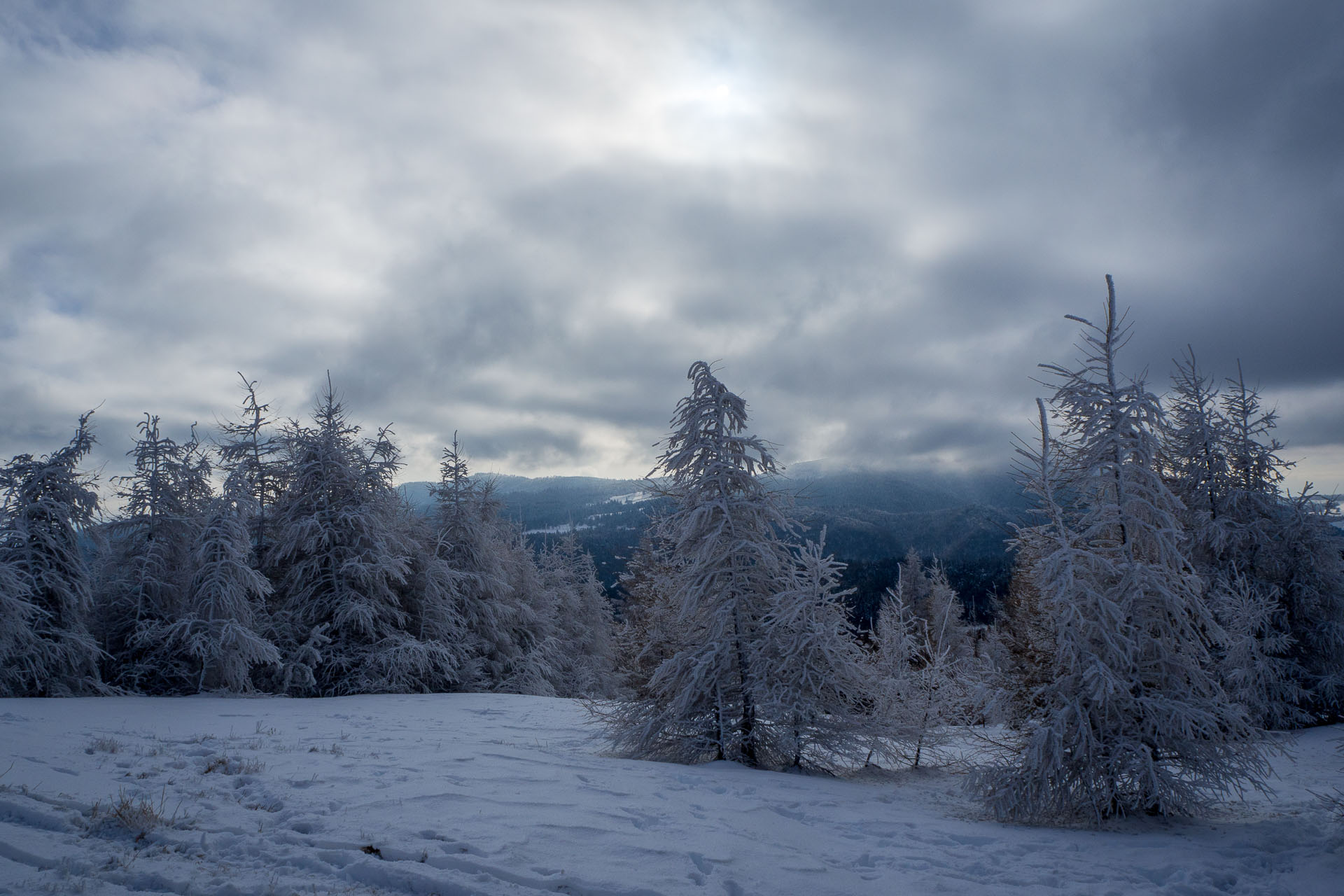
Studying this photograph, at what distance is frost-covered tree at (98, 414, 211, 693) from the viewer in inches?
609

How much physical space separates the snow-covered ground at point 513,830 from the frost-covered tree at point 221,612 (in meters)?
5.34

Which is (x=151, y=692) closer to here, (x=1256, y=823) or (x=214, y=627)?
(x=214, y=627)

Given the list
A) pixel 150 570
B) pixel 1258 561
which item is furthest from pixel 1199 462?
pixel 150 570

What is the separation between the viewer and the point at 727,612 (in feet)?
34.3

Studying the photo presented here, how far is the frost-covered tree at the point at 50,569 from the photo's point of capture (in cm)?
1321

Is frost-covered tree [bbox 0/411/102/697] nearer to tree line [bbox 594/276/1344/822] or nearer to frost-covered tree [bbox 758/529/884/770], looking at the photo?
tree line [bbox 594/276/1344/822]

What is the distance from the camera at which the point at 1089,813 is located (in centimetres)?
776

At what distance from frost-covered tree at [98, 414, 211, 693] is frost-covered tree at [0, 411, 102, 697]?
3.33 ft

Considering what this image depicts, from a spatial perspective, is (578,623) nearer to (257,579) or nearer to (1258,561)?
(257,579)

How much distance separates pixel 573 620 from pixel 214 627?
67.3ft

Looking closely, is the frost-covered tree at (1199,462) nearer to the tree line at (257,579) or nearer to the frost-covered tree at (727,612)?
the frost-covered tree at (727,612)

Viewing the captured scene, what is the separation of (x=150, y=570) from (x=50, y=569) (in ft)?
6.96

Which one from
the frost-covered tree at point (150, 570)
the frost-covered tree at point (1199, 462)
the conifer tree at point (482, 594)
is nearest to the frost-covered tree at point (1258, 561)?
the frost-covered tree at point (1199, 462)

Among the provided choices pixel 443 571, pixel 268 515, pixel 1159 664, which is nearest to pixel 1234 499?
pixel 1159 664
